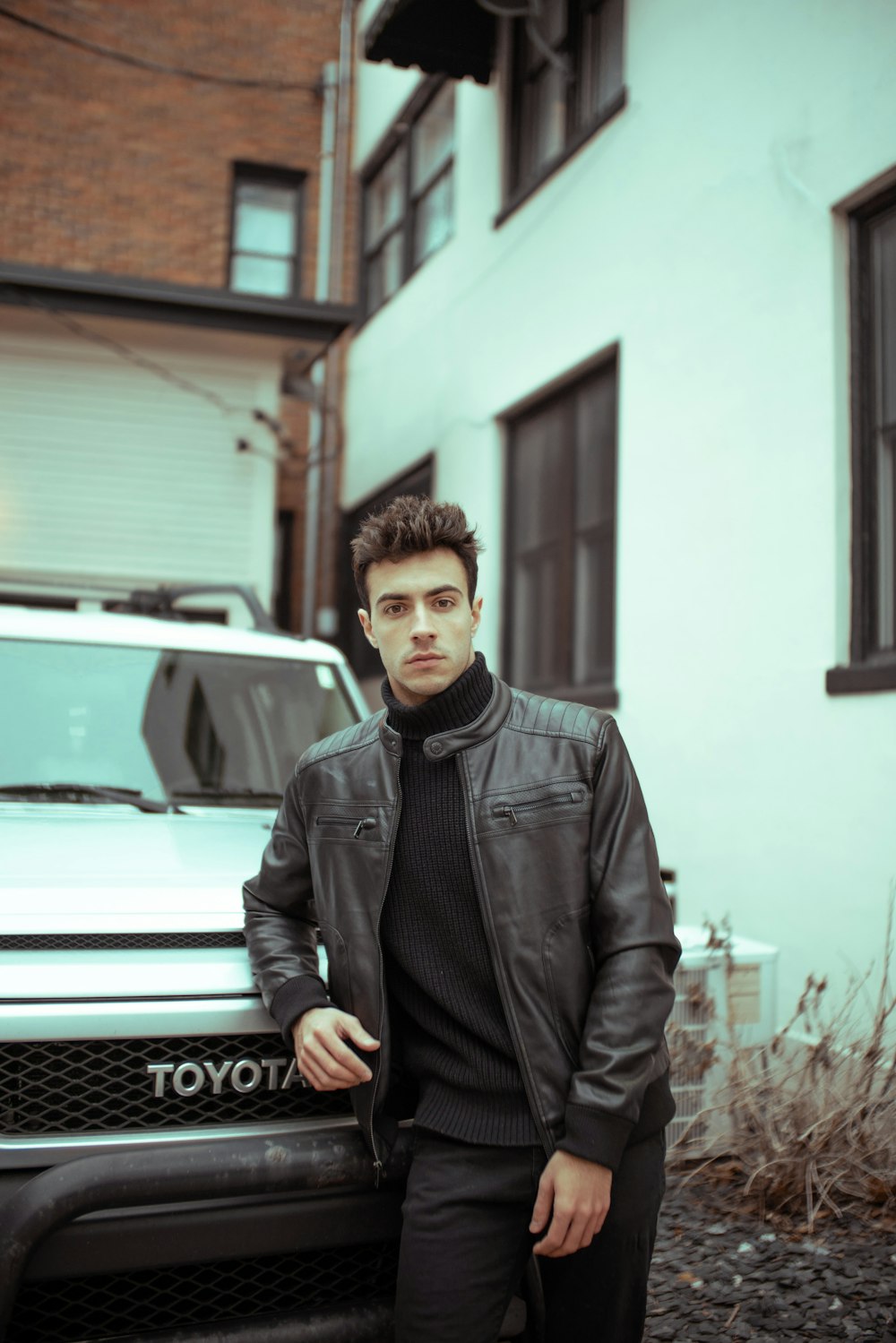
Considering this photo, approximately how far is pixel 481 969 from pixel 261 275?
12.2 metres

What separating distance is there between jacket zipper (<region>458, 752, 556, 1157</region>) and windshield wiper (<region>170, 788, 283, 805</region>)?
5.46ft

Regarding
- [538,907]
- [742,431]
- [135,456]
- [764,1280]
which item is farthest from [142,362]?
[538,907]

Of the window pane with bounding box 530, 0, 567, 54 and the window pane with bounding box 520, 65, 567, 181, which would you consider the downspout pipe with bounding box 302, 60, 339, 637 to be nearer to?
the window pane with bounding box 520, 65, 567, 181

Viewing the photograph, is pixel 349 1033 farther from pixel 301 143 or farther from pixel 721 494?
pixel 301 143

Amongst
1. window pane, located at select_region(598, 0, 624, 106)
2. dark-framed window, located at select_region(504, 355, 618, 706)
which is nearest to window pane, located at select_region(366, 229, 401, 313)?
dark-framed window, located at select_region(504, 355, 618, 706)

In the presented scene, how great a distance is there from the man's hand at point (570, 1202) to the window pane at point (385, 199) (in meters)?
11.5

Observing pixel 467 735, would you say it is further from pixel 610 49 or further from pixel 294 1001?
pixel 610 49

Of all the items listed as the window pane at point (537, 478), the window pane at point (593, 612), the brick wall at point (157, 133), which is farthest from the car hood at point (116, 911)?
the brick wall at point (157, 133)

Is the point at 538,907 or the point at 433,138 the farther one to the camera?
the point at 433,138

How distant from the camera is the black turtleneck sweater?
223 cm

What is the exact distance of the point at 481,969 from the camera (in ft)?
7.41

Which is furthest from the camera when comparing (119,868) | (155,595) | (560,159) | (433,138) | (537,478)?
(433,138)

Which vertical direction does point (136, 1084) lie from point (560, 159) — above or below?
below

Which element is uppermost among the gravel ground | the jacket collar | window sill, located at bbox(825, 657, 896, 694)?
window sill, located at bbox(825, 657, 896, 694)
